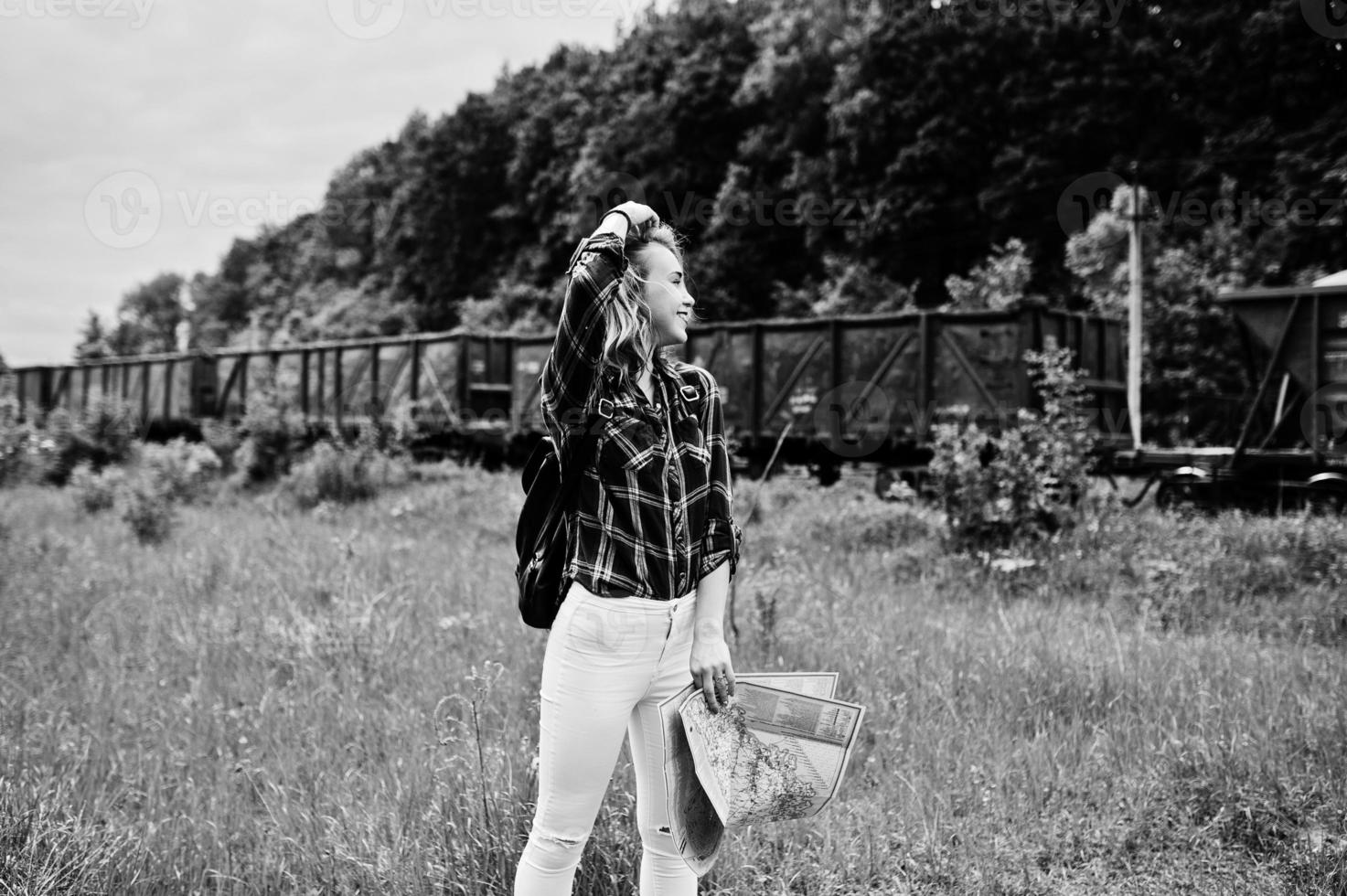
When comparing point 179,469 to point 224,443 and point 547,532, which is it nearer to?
point 224,443

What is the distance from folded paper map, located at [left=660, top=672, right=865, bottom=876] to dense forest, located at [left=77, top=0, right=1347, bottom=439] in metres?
9.97

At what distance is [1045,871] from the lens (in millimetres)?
3174

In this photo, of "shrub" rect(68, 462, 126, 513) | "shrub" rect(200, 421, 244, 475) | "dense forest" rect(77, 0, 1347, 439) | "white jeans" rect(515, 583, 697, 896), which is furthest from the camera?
"dense forest" rect(77, 0, 1347, 439)

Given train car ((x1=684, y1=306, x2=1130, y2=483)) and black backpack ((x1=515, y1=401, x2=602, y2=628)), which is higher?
train car ((x1=684, y1=306, x2=1130, y2=483))

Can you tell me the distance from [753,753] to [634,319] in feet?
3.30

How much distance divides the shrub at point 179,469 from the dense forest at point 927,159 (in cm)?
1059

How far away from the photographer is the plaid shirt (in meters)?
2.13

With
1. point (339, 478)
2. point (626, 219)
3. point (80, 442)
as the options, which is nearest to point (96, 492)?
point (339, 478)

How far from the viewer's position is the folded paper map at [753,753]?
7.16 ft

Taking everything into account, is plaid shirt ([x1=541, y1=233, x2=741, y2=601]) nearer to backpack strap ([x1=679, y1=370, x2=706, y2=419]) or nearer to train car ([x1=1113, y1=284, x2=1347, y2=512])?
backpack strap ([x1=679, y1=370, x2=706, y2=419])

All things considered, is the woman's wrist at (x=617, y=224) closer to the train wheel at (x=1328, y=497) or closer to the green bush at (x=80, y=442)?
the train wheel at (x=1328, y=497)

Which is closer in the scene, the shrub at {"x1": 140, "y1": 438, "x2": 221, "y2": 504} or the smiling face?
the smiling face

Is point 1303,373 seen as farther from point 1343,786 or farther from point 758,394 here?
point 1343,786

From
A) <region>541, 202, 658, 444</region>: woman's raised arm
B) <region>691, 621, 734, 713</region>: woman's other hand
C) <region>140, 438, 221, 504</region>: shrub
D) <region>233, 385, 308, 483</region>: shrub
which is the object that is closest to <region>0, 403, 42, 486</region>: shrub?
<region>140, 438, 221, 504</region>: shrub
